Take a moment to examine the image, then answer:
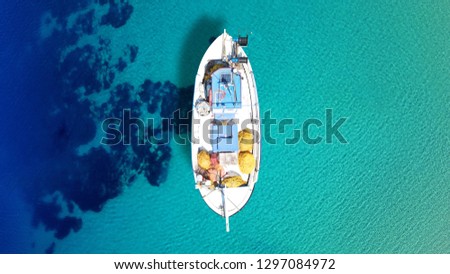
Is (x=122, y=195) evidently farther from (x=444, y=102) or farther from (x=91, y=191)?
(x=444, y=102)

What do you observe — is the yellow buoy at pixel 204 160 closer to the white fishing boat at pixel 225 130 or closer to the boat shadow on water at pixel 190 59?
the white fishing boat at pixel 225 130

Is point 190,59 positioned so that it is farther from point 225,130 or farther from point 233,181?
point 233,181

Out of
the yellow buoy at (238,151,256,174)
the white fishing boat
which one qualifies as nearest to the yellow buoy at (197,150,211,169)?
the white fishing boat

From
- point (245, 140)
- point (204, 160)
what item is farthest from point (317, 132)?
point (204, 160)

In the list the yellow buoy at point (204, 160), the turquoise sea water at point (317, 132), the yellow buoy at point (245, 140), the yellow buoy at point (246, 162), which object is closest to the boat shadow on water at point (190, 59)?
the turquoise sea water at point (317, 132)

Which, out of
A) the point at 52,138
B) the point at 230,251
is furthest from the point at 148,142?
the point at 230,251
